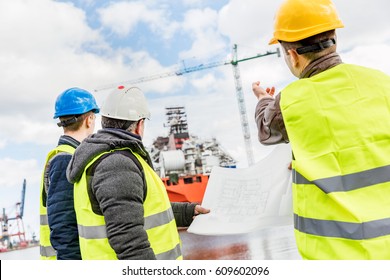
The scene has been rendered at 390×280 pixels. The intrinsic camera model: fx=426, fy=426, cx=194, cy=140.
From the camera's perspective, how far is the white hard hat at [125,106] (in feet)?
7.07

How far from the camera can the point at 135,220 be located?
183 centimetres

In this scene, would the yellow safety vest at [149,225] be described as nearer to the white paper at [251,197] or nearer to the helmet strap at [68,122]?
the white paper at [251,197]

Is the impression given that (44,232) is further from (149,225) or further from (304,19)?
(304,19)

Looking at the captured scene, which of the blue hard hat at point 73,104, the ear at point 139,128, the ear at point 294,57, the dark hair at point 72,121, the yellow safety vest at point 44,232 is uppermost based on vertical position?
the blue hard hat at point 73,104

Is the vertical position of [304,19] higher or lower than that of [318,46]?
higher

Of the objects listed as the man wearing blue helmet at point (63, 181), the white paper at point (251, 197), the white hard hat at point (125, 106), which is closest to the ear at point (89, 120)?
the man wearing blue helmet at point (63, 181)

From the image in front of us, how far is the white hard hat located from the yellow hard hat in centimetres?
83

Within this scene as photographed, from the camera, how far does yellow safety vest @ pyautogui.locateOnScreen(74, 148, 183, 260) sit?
1.97 m

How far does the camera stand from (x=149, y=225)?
1.96 m

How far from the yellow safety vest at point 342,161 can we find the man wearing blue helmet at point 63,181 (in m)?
1.44

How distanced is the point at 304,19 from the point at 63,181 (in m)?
1.61

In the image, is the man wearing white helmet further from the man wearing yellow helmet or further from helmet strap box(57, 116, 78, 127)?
helmet strap box(57, 116, 78, 127)

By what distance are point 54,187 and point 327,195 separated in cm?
164

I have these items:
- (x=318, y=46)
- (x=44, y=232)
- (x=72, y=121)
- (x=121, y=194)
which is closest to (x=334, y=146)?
(x=318, y=46)
